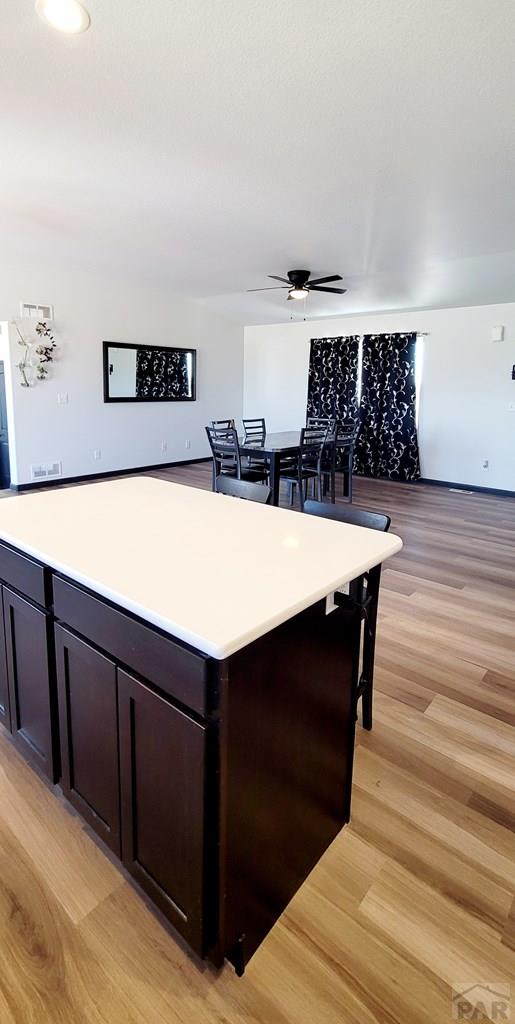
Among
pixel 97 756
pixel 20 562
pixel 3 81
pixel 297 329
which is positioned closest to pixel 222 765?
pixel 97 756

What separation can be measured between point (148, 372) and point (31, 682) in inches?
246

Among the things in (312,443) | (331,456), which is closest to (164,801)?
(312,443)

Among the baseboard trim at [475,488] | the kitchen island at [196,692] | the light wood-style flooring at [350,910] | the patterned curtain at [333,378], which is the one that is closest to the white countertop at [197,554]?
the kitchen island at [196,692]

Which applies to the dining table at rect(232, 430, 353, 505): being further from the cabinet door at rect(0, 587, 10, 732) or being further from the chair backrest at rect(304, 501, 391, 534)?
the cabinet door at rect(0, 587, 10, 732)

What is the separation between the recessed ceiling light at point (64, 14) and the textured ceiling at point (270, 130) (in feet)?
0.19

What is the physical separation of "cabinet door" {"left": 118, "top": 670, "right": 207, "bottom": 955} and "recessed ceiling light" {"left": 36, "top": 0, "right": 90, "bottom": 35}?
227 centimetres

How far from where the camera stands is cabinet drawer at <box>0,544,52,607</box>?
4.68 ft

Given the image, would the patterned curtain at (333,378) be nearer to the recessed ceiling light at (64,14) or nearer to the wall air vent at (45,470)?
the wall air vent at (45,470)

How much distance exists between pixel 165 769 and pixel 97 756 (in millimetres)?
330

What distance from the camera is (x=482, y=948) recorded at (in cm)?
128

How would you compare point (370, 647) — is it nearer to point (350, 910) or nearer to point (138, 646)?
point (350, 910)

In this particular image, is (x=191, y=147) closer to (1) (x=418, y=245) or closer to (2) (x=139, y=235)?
(2) (x=139, y=235)

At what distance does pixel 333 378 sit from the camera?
7.89m

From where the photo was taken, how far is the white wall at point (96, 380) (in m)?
5.86
